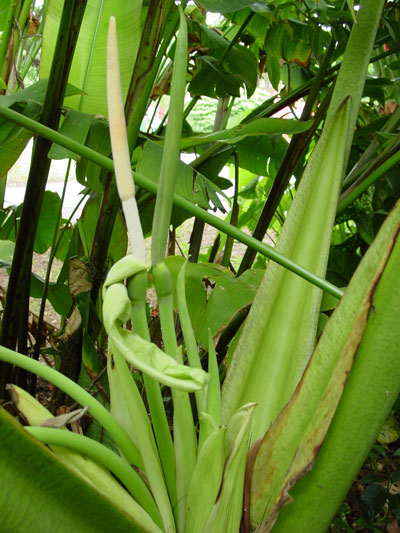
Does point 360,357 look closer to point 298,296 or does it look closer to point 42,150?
point 298,296

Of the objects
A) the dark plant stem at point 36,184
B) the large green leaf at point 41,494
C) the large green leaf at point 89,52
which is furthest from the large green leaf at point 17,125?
the large green leaf at point 41,494

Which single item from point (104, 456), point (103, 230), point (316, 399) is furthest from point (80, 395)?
point (103, 230)

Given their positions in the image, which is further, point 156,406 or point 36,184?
point 36,184

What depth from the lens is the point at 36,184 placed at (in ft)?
1.93

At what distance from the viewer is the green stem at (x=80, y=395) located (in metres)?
0.30

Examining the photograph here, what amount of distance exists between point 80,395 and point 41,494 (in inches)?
2.4

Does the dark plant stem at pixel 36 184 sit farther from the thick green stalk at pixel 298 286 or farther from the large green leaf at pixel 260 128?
the thick green stalk at pixel 298 286

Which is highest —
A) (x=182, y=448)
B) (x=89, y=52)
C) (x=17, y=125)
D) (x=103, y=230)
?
(x=89, y=52)

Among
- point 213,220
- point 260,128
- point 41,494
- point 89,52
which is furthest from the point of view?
point 89,52

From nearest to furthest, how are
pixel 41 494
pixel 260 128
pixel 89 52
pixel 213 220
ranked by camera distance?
pixel 41 494, pixel 213 220, pixel 260 128, pixel 89 52

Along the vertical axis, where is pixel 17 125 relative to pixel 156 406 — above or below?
above

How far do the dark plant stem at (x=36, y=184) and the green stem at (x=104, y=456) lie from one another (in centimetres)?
33

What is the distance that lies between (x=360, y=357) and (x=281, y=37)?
87cm

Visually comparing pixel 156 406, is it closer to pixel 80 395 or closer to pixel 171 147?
pixel 80 395
